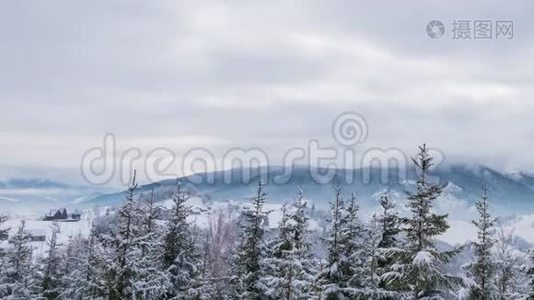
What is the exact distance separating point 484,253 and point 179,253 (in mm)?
17927

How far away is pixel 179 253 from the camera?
3538 cm

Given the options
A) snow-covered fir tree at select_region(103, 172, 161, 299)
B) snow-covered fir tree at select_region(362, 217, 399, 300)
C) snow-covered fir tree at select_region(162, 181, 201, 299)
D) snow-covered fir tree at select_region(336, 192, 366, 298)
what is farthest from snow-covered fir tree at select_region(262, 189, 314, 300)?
snow-covered fir tree at select_region(103, 172, 161, 299)

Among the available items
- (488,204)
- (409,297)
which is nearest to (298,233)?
(409,297)

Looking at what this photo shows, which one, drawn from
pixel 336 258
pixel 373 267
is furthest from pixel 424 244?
pixel 336 258

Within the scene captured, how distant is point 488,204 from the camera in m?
30.9

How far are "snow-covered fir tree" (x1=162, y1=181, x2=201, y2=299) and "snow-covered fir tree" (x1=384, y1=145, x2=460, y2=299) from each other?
1570 centimetres

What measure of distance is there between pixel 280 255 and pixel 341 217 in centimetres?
616

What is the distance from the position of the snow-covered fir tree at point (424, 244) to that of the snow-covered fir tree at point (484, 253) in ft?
27.5

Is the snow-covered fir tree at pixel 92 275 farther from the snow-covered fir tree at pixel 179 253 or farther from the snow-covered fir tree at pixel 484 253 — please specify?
the snow-covered fir tree at pixel 484 253

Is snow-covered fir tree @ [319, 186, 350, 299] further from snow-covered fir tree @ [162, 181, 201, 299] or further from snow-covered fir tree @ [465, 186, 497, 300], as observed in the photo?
snow-covered fir tree @ [162, 181, 201, 299]

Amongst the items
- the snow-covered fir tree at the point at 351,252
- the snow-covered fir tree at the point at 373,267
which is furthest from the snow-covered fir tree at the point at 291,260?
the snow-covered fir tree at the point at 373,267

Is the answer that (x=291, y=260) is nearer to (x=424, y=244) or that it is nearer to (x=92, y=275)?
(x=424, y=244)

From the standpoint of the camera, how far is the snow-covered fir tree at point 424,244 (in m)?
22.6

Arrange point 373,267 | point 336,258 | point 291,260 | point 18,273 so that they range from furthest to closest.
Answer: point 18,273 → point 291,260 → point 336,258 → point 373,267
